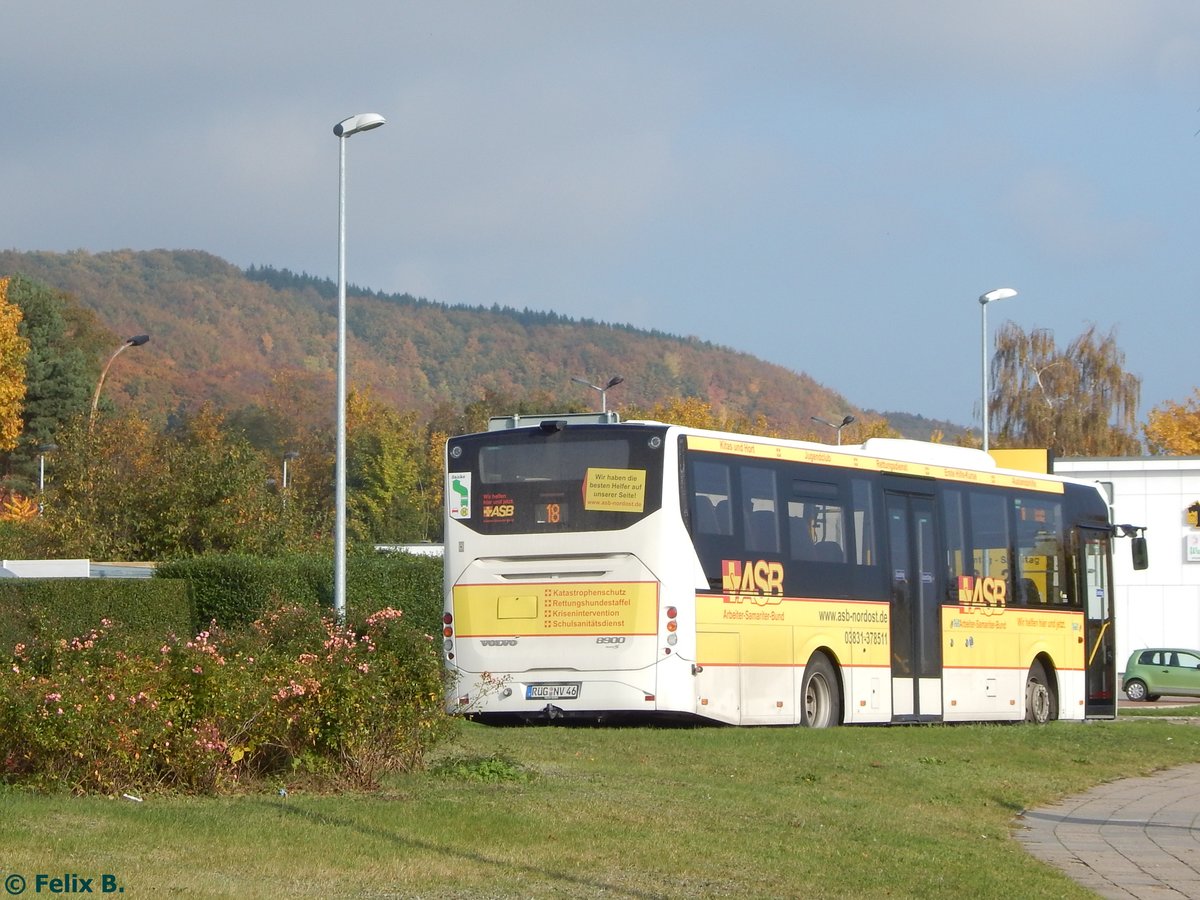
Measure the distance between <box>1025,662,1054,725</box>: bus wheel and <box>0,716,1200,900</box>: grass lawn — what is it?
846 centimetres

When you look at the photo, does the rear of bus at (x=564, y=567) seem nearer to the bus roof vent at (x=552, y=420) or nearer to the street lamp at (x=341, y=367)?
the bus roof vent at (x=552, y=420)

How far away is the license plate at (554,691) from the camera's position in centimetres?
1834

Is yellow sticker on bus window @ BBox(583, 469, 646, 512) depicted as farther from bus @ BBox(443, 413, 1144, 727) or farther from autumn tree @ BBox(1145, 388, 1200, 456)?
autumn tree @ BBox(1145, 388, 1200, 456)

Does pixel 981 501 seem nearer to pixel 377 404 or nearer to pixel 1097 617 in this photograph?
pixel 1097 617

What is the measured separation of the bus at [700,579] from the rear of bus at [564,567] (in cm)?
2

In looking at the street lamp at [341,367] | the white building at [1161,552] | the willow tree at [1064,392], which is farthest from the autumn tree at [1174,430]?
the street lamp at [341,367]

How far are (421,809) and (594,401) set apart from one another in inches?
6731

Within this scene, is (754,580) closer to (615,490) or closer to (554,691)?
(615,490)

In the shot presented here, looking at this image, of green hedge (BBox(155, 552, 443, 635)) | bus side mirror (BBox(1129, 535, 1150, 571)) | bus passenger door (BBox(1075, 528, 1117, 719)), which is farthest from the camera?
green hedge (BBox(155, 552, 443, 635))

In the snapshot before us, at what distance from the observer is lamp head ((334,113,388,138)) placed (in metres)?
28.1

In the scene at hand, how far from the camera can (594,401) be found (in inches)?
7136

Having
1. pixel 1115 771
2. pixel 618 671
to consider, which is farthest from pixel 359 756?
pixel 1115 771

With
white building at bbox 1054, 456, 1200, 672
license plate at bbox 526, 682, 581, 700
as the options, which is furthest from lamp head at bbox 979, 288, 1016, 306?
license plate at bbox 526, 682, 581, 700

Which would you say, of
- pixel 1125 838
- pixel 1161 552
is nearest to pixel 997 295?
pixel 1161 552
